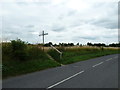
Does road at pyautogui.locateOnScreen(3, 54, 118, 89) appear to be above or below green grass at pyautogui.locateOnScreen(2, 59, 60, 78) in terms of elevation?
below

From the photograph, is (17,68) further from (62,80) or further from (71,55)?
(71,55)

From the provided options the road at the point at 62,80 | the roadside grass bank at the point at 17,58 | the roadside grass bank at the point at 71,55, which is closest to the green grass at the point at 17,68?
the roadside grass bank at the point at 17,58

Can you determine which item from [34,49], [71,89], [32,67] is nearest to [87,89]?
[71,89]

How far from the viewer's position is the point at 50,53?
25000 mm

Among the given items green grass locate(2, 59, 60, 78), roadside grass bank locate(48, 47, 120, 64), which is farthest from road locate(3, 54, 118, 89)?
roadside grass bank locate(48, 47, 120, 64)

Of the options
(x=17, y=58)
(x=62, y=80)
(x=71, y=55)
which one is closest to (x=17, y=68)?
(x=17, y=58)

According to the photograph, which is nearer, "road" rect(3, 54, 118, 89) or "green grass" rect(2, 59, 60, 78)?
"road" rect(3, 54, 118, 89)

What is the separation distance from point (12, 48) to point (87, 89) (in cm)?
957

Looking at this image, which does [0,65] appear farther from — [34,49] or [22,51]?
[34,49]

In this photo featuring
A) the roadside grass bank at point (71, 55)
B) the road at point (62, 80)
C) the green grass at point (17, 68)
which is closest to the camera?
the road at point (62, 80)

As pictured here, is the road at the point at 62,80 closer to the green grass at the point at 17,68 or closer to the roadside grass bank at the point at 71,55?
the green grass at the point at 17,68

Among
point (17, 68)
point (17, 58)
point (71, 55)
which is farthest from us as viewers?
point (71, 55)

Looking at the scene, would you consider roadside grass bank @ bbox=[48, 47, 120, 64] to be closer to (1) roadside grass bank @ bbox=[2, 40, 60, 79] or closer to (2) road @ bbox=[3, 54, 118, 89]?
(1) roadside grass bank @ bbox=[2, 40, 60, 79]

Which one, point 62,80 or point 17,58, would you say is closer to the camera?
point 62,80
